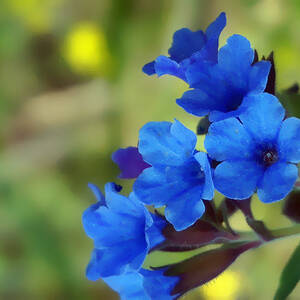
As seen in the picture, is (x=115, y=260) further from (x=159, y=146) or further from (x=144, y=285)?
(x=159, y=146)

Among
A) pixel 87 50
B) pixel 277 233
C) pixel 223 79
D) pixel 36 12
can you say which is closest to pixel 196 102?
pixel 223 79

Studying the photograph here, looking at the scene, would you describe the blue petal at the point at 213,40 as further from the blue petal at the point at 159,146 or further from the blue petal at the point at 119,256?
the blue petal at the point at 119,256

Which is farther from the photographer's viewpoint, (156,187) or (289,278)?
(289,278)

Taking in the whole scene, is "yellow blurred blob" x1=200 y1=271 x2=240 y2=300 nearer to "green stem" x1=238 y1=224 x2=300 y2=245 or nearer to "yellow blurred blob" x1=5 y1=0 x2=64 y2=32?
"green stem" x1=238 y1=224 x2=300 y2=245

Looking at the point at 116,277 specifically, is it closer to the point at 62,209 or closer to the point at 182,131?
the point at 182,131

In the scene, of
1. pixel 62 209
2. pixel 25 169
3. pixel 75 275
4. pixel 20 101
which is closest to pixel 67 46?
pixel 20 101

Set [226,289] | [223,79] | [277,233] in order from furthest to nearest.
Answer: [226,289], [277,233], [223,79]

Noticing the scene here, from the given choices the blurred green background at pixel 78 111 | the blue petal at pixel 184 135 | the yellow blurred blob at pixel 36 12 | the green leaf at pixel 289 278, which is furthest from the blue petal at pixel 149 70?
the yellow blurred blob at pixel 36 12
